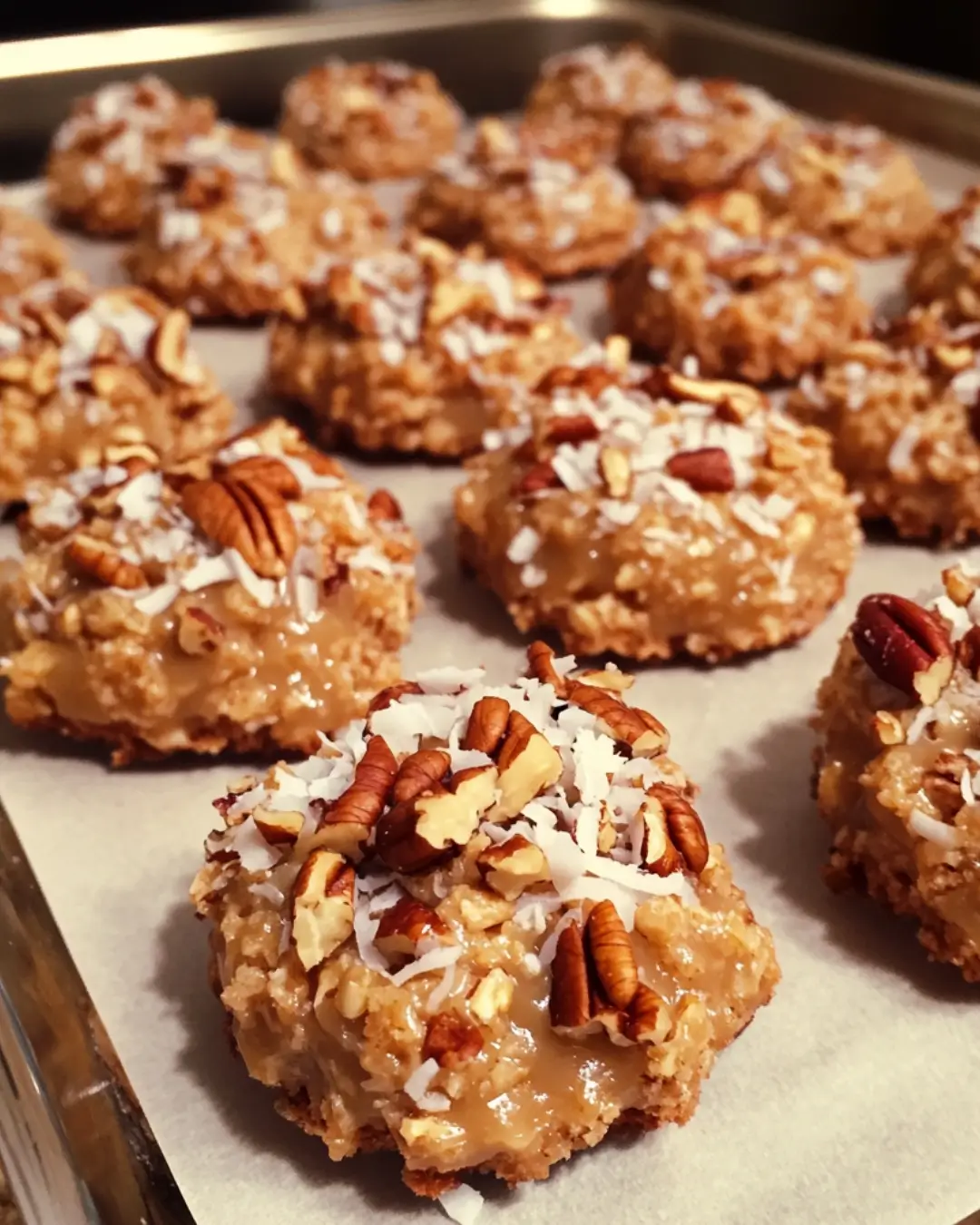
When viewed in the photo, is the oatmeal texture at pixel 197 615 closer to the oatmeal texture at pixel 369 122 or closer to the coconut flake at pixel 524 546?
the coconut flake at pixel 524 546

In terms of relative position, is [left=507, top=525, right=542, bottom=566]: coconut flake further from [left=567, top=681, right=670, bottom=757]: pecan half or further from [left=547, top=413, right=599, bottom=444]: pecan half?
[left=567, top=681, right=670, bottom=757]: pecan half

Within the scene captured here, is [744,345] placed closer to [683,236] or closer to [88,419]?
A: [683,236]

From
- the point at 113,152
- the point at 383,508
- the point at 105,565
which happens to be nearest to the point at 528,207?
the point at 113,152

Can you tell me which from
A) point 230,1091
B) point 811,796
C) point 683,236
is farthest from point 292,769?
point 683,236

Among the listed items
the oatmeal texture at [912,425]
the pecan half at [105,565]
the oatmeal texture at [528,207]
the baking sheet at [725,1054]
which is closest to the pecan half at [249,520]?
the pecan half at [105,565]

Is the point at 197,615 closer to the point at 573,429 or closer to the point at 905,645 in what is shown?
the point at 573,429

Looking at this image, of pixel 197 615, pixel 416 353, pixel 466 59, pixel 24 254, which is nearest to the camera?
pixel 197 615
